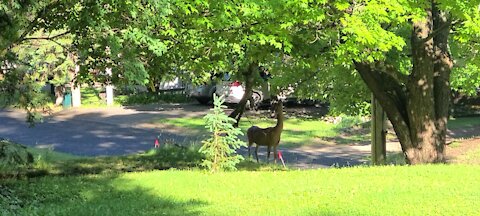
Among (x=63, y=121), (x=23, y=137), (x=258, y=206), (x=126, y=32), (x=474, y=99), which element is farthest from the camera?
(x=474, y=99)

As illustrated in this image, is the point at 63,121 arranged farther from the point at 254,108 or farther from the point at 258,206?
the point at 258,206

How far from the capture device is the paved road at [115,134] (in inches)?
760

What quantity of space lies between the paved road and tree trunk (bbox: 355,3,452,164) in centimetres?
465

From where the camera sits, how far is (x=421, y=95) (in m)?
12.1

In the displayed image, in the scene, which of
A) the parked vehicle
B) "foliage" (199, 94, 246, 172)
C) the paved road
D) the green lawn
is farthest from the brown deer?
the green lawn

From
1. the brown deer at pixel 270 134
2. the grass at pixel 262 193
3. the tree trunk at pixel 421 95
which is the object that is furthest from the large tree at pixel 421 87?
the brown deer at pixel 270 134

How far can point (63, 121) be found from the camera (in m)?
27.3

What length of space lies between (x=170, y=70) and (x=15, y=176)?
11.0ft

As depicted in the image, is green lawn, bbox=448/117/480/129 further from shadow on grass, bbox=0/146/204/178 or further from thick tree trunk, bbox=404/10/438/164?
thick tree trunk, bbox=404/10/438/164

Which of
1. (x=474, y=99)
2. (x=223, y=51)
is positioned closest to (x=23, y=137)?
(x=223, y=51)

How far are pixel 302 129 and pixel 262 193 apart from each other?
737 inches

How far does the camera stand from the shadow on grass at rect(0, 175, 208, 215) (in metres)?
6.69

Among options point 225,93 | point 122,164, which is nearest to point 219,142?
point 122,164

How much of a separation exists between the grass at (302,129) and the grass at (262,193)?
13.1m
